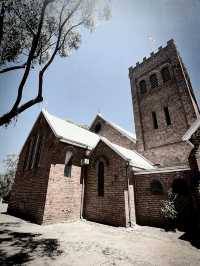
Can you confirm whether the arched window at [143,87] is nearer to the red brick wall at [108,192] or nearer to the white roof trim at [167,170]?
the red brick wall at [108,192]

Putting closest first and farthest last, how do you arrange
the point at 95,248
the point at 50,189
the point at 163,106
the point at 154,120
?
the point at 95,248, the point at 50,189, the point at 163,106, the point at 154,120

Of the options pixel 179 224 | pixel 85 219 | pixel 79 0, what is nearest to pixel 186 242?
pixel 179 224

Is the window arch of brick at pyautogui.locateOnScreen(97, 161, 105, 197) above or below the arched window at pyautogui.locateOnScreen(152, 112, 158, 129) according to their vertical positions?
below

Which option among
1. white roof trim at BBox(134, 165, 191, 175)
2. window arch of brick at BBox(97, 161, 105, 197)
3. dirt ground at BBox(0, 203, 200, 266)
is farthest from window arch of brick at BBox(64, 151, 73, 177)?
white roof trim at BBox(134, 165, 191, 175)

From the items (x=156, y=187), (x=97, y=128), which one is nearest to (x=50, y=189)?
(x=156, y=187)

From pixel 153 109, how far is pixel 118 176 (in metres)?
10.0

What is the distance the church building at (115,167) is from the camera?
32.2 ft

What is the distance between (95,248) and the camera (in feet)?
19.5

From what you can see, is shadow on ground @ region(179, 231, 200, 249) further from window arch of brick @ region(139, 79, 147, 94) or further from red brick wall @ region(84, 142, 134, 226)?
window arch of brick @ region(139, 79, 147, 94)

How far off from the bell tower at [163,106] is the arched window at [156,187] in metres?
4.50

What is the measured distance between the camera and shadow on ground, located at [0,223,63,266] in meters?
4.90

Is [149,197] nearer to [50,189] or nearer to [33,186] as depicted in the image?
[50,189]

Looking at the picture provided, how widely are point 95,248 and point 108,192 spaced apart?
4851mm

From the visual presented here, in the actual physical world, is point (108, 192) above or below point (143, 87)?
below
